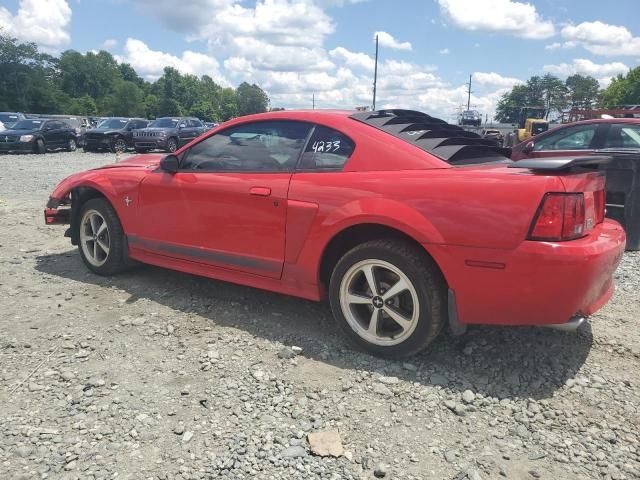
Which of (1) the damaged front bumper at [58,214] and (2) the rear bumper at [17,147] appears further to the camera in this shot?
(2) the rear bumper at [17,147]

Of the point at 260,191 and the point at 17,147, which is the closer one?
the point at 260,191

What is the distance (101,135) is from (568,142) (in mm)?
20643

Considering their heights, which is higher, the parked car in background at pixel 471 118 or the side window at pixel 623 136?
the parked car in background at pixel 471 118

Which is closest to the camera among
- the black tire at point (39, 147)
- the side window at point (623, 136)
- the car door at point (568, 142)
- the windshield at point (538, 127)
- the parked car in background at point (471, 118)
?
the side window at point (623, 136)

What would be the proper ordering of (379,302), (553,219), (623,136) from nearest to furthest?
1. (553,219)
2. (379,302)
3. (623,136)

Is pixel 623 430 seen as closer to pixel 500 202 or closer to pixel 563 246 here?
pixel 563 246

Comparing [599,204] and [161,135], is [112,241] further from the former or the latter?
[161,135]

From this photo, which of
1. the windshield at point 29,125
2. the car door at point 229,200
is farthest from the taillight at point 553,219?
the windshield at point 29,125

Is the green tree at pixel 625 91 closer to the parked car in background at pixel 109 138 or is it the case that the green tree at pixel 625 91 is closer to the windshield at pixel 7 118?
the parked car in background at pixel 109 138

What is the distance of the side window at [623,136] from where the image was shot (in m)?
7.05

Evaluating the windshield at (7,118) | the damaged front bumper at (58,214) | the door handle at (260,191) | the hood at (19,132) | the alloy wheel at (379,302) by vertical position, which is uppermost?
the windshield at (7,118)

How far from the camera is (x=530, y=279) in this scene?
270cm

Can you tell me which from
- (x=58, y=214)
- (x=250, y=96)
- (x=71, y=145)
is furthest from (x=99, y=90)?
(x=58, y=214)

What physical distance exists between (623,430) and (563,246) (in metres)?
0.95
